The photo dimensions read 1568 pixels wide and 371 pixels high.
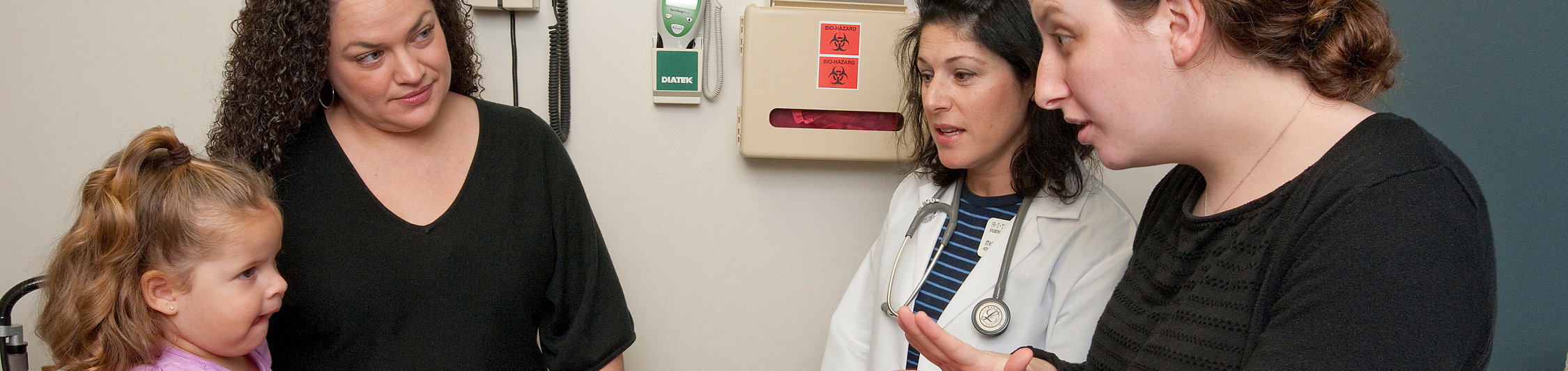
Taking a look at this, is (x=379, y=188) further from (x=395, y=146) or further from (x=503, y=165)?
(x=503, y=165)

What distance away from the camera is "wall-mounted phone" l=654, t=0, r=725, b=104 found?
5.34 ft

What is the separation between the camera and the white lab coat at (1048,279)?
4.00ft

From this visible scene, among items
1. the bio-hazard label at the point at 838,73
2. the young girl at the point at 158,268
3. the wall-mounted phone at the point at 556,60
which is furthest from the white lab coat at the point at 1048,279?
the young girl at the point at 158,268

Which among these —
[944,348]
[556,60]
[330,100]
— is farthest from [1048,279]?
[330,100]

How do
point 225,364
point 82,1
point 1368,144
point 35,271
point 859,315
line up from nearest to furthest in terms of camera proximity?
point 1368,144, point 225,364, point 859,315, point 82,1, point 35,271

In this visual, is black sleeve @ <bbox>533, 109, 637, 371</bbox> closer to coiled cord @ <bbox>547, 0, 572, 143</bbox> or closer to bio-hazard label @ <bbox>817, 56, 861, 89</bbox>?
coiled cord @ <bbox>547, 0, 572, 143</bbox>

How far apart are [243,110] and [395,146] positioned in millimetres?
200

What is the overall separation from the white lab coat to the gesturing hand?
28 cm

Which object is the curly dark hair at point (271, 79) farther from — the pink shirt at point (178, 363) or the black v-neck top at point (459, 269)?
the pink shirt at point (178, 363)

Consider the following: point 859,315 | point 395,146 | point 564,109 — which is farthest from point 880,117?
point 395,146

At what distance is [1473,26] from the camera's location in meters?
1.24

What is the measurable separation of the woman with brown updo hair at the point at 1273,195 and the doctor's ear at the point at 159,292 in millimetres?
895

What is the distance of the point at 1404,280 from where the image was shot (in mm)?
617

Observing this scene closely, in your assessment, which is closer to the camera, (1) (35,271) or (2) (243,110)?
(2) (243,110)
